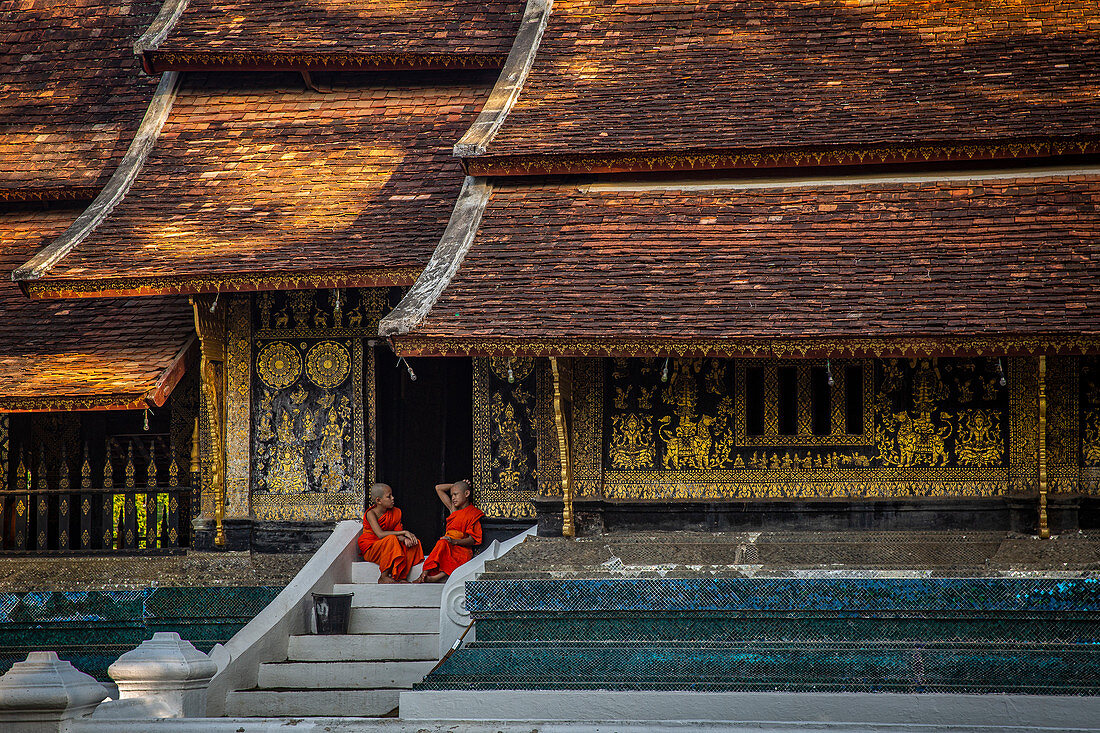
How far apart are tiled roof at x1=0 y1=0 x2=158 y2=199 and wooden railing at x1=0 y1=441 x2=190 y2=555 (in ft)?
9.51

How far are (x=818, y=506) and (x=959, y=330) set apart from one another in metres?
1.85

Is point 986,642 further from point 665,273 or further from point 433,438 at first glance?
point 433,438

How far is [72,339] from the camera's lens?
12.4 meters

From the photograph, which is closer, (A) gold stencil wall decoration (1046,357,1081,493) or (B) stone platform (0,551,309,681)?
(A) gold stencil wall decoration (1046,357,1081,493)

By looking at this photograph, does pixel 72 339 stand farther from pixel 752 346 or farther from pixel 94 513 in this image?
pixel 752 346

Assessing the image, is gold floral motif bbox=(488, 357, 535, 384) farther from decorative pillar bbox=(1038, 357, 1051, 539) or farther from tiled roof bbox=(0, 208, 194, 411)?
decorative pillar bbox=(1038, 357, 1051, 539)

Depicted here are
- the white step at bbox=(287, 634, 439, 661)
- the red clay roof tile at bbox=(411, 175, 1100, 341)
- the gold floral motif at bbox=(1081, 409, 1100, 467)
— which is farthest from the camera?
the white step at bbox=(287, 634, 439, 661)

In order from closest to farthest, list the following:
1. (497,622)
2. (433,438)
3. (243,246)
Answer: (497,622) < (243,246) < (433,438)

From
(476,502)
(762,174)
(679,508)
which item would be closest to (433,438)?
(476,502)

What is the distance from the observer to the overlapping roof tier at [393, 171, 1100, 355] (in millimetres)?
9500

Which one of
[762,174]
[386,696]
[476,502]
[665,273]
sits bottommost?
[386,696]

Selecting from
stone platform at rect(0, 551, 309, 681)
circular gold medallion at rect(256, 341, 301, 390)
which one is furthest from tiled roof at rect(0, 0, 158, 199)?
stone platform at rect(0, 551, 309, 681)

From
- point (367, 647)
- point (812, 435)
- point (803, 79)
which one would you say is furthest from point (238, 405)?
point (803, 79)

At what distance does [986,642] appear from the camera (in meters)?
9.12
